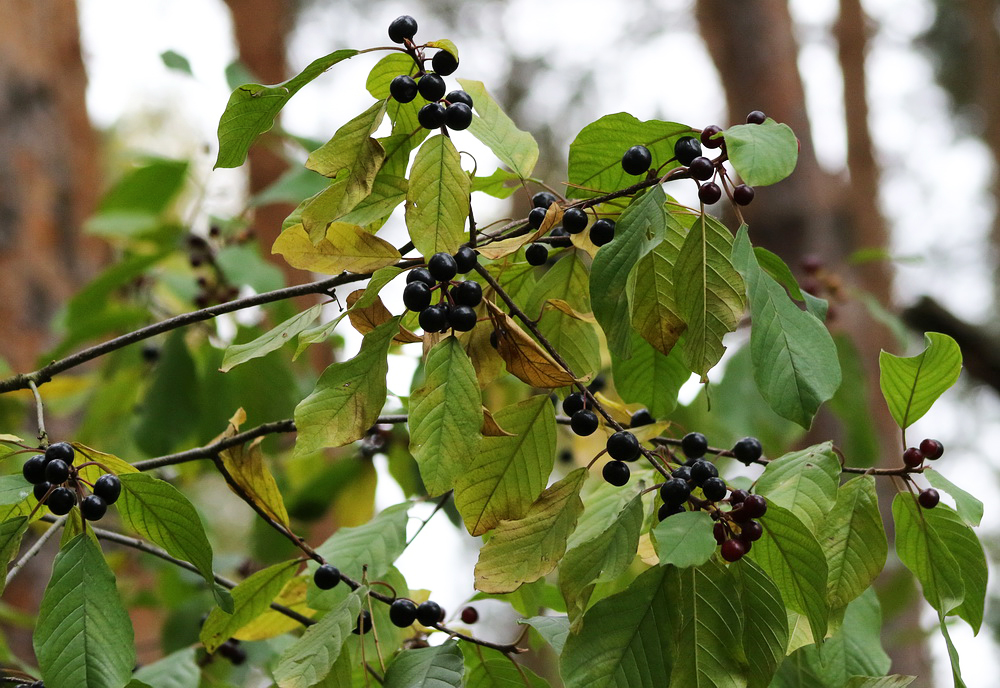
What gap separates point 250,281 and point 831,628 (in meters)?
1.36

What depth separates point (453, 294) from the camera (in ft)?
2.86

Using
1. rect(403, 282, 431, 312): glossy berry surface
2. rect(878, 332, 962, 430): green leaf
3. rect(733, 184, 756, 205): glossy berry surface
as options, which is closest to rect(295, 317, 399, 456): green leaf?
rect(403, 282, 431, 312): glossy berry surface

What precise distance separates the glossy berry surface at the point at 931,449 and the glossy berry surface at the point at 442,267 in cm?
56

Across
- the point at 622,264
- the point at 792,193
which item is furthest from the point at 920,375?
the point at 792,193

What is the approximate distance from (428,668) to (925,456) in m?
0.59

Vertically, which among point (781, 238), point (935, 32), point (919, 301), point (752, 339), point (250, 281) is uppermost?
point (935, 32)

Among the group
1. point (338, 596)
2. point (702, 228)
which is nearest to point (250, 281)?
point (338, 596)

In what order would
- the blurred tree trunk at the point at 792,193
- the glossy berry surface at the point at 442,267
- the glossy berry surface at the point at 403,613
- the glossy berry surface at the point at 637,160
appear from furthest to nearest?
the blurred tree trunk at the point at 792,193, the glossy berry surface at the point at 403,613, the glossy berry surface at the point at 637,160, the glossy berry surface at the point at 442,267

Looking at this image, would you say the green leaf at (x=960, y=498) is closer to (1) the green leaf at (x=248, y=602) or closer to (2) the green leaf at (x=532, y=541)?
(2) the green leaf at (x=532, y=541)

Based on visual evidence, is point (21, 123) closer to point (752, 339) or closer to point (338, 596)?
point (338, 596)

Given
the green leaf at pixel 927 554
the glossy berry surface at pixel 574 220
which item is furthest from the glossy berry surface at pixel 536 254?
the green leaf at pixel 927 554

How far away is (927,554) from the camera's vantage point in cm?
92

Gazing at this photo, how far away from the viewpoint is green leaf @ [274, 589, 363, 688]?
877 millimetres

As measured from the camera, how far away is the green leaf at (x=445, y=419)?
2.68 feet
